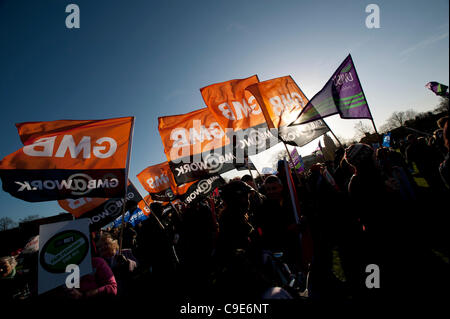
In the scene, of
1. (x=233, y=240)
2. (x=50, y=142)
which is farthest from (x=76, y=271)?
(x=50, y=142)

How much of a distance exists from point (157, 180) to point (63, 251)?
8866 millimetres

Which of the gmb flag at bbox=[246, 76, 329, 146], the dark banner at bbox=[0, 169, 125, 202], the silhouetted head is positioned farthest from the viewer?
the gmb flag at bbox=[246, 76, 329, 146]

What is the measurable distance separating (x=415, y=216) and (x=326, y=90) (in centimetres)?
321

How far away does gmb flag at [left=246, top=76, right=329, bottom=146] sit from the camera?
5.50m

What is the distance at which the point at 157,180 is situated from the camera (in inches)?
424

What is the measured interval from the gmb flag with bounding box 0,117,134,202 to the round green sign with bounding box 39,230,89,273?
1.40 meters

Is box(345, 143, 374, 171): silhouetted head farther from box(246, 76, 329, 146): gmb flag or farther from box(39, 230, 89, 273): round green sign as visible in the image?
box(39, 230, 89, 273): round green sign

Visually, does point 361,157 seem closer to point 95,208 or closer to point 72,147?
point 72,147

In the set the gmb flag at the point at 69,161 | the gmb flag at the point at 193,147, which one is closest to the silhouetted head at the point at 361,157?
the gmb flag at the point at 69,161

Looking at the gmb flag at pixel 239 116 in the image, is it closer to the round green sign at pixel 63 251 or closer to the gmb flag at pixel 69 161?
the gmb flag at pixel 69 161

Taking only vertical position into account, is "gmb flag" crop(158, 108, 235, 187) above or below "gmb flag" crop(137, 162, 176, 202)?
above

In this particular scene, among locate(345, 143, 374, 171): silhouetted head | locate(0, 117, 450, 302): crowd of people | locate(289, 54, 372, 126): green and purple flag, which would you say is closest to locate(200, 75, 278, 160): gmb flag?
locate(289, 54, 372, 126): green and purple flag

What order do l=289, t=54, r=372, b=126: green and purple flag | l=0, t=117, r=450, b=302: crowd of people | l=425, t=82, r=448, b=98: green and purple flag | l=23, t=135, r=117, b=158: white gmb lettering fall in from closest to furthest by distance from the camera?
l=0, t=117, r=450, b=302: crowd of people < l=23, t=135, r=117, b=158: white gmb lettering < l=289, t=54, r=372, b=126: green and purple flag < l=425, t=82, r=448, b=98: green and purple flag

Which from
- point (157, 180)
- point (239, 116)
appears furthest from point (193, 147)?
point (157, 180)
